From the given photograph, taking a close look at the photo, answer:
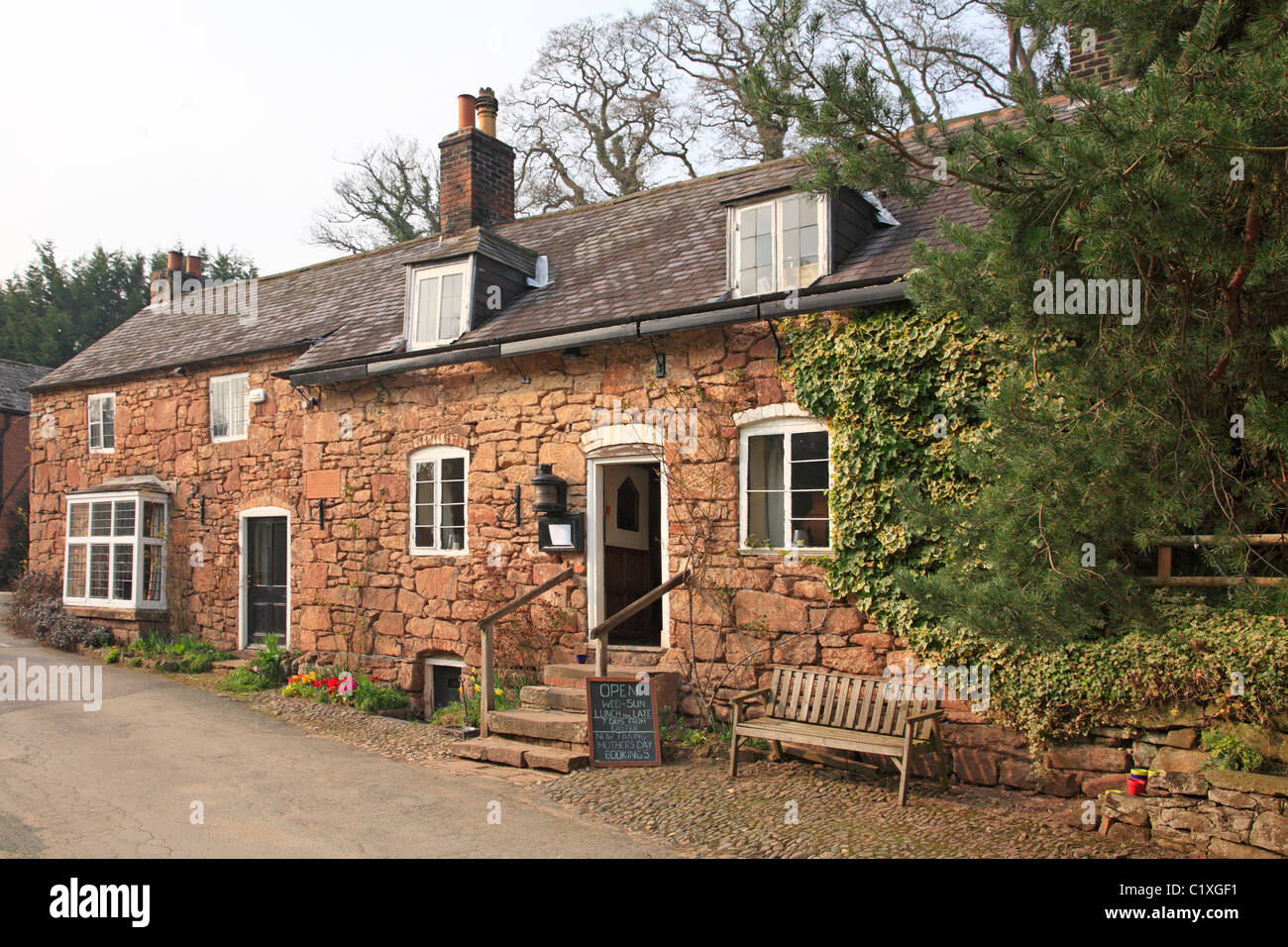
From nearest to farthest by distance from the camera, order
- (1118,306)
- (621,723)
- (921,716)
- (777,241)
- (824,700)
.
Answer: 1. (1118,306)
2. (921,716)
3. (824,700)
4. (621,723)
5. (777,241)

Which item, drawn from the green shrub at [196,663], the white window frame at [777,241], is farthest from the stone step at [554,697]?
the green shrub at [196,663]

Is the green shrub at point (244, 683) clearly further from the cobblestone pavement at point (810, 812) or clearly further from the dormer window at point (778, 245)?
the dormer window at point (778, 245)

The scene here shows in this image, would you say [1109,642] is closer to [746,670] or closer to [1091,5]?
[746,670]

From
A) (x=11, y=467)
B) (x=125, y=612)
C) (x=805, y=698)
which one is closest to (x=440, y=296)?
(x=805, y=698)

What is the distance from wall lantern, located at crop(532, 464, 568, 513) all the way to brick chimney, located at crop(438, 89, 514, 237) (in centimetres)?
542

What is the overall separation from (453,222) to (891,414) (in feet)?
27.3

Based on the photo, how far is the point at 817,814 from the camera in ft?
21.6

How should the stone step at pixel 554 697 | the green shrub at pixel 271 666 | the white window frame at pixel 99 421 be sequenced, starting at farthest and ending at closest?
1. the white window frame at pixel 99 421
2. the green shrub at pixel 271 666
3. the stone step at pixel 554 697

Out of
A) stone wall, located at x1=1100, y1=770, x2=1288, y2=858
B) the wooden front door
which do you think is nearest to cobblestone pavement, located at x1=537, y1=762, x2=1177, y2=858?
stone wall, located at x1=1100, y1=770, x2=1288, y2=858

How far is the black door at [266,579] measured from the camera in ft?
44.5

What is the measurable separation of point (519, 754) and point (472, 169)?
8.91m

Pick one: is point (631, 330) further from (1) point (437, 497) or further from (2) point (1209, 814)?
(2) point (1209, 814)
